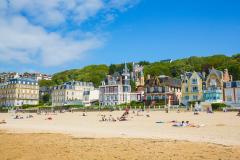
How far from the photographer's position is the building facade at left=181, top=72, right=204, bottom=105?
67875 mm

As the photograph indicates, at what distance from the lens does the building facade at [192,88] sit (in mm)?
67875

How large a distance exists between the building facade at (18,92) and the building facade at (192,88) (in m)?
62.6

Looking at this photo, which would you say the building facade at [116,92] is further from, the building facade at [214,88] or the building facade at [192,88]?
the building facade at [214,88]

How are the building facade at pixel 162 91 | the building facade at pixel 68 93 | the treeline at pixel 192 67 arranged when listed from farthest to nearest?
the building facade at pixel 68 93 → the treeline at pixel 192 67 → the building facade at pixel 162 91

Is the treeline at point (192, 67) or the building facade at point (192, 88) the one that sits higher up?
the treeline at point (192, 67)

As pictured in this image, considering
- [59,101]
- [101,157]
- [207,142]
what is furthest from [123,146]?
[59,101]

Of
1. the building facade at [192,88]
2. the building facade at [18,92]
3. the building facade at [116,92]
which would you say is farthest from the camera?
the building facade at [18,92]

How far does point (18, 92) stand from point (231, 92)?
74.6m

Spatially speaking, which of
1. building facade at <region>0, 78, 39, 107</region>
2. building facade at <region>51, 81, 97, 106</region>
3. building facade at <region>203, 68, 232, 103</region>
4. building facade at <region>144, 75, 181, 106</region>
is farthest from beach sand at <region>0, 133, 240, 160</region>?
building facade at <region>0, 78, 39, 107</region>

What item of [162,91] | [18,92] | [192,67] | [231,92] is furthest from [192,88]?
[18,92]

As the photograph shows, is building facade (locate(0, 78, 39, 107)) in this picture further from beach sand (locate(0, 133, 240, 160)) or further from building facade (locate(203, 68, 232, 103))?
beach sand (locate(0, 133, 240, 160))

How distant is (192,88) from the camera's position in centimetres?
6888

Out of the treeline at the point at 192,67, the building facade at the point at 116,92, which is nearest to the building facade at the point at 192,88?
the building facade at the point at 116,92

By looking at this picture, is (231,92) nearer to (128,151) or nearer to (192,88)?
(192,88)
